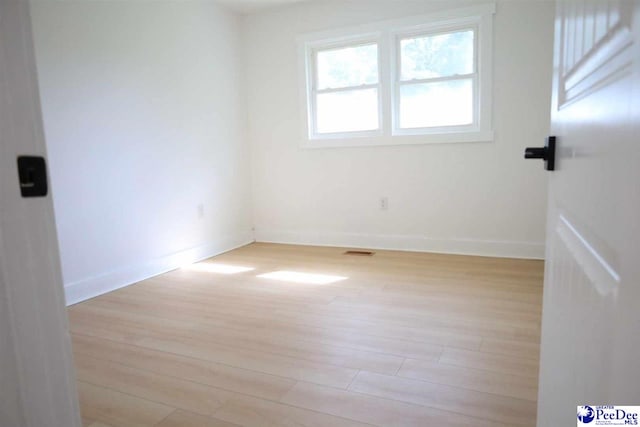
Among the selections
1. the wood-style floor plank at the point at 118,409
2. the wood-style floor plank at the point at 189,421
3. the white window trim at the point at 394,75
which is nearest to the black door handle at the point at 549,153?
the wood-style floor plank at the point at 189,421

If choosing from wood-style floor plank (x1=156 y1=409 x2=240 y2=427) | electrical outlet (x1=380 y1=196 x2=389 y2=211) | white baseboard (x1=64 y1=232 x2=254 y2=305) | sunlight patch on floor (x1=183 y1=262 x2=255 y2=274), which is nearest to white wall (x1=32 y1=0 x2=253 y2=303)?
white baseboard (x1=64 y1=232 x2=254 y2=305)

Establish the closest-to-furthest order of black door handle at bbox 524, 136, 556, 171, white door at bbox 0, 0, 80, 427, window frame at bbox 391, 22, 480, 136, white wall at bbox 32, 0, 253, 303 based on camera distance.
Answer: white door at bbox 0, 0, 80, 427 → black door handle at bbox 524, 136, 556, 171 → white wall at bbox 32, 0, 253, 303 → window frame at bbox 391, 22, 480, 136

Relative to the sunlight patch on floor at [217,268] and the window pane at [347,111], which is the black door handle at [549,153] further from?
the window pane at [347,111]

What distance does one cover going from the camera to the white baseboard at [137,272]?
9.03 feet

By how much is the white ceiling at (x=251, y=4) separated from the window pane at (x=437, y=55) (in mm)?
1263

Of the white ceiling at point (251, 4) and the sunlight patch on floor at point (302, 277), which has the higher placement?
the white ceiling at point (251, 4)

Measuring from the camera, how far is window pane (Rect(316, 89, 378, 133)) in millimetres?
3984

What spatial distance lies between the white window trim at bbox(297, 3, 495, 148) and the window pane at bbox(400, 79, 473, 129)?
0.20ft

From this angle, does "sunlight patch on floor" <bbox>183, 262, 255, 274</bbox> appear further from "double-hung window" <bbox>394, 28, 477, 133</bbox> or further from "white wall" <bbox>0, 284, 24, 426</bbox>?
"white wall" <bbox>0, 284, 24, 426</bbox>

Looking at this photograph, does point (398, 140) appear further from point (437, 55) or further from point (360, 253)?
point (360, 253)

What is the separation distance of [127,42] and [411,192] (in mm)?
2753

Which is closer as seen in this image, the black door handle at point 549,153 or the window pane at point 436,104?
the black door handle at point 549,153

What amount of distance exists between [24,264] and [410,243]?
3.65 metres

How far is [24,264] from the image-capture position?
1.65ft
